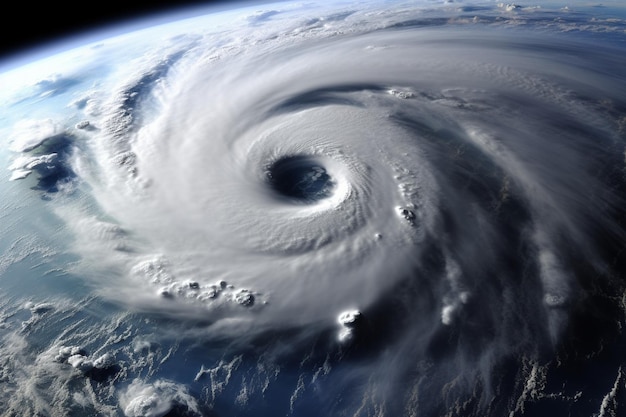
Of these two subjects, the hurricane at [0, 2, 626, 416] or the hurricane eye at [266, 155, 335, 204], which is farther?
the hurricane eye at [266, 155, 335, 204]

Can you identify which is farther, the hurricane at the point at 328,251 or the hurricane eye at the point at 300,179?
the hurricane eye at the point at 300,179

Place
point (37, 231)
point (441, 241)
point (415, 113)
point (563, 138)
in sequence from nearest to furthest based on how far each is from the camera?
point (441, 241) < point (37, 231) < point (563, 138) < point (415, 113)

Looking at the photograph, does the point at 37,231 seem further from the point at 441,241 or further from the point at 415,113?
the point at 415,113

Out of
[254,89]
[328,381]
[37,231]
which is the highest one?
[254,89]

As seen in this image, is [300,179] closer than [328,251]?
No

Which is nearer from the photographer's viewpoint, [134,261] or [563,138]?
[134,261]

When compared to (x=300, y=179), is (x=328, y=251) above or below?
below

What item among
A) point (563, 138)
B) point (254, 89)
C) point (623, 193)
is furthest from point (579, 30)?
point (254, 89)

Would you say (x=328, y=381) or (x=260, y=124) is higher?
(x=260, y=124)
